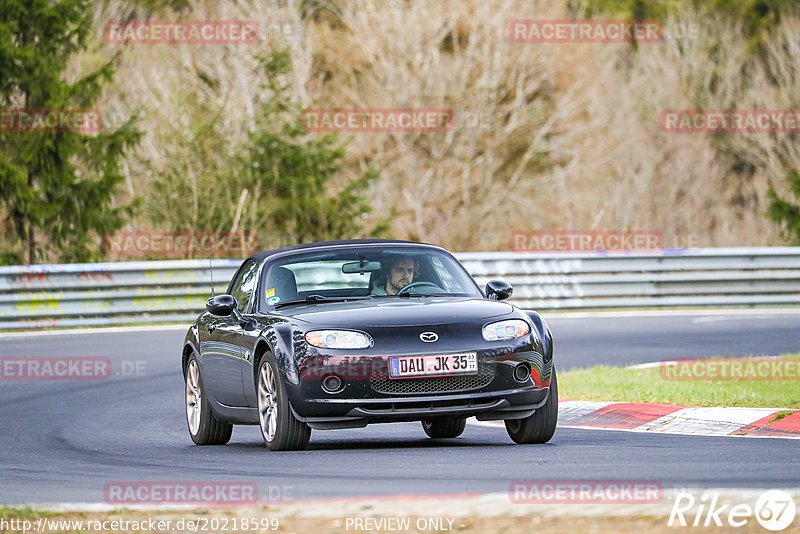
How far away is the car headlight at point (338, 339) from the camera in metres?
9.19

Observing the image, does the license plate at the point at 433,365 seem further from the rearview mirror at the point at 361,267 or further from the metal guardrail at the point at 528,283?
the metal guardrail at the point at 528,283

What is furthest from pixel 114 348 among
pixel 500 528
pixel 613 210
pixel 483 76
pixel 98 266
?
pixel 613 210

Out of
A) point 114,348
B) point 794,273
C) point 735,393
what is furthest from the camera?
point 794,273

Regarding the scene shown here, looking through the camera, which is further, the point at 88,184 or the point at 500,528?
the point at 88,184

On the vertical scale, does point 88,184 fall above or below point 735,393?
above

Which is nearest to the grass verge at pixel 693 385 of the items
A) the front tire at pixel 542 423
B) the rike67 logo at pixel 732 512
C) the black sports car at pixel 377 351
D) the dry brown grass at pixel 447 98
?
the front tire at pixel 542 423

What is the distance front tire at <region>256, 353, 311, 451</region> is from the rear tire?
1565 mm

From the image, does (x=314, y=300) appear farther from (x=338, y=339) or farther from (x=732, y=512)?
(x=732, y=512)

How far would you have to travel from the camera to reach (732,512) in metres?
6.02

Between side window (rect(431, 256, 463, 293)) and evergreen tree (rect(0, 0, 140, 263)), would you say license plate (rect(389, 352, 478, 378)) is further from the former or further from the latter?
evergreen tree (rect(0, 0, 140, 263))

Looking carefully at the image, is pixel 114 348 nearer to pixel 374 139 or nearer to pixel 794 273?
pixel 794 273

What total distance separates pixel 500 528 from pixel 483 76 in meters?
35.8

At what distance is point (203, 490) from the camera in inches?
292

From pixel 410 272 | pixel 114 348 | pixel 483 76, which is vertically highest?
pixel 483 76
